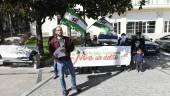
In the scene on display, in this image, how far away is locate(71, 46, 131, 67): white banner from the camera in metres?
13.0

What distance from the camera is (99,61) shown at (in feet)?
43.4

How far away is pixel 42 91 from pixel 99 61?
3564 mm

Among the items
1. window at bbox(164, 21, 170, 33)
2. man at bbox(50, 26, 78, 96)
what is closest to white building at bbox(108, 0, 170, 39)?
window at bbox(164, 21, 170, 33)

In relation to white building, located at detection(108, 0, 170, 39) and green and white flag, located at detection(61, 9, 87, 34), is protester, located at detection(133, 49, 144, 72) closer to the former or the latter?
green and white flag, located at detection(61, 9, 87, 34)

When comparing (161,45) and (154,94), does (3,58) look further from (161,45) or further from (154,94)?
(161,45)

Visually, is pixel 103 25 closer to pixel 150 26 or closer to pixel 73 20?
pixel 73 20

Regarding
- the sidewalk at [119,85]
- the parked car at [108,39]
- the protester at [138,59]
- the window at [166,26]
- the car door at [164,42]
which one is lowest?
the sidewalk at [119,85]

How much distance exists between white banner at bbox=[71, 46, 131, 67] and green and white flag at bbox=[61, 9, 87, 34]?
0.89 meters

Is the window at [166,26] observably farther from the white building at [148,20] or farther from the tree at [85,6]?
the tree at [85,6]

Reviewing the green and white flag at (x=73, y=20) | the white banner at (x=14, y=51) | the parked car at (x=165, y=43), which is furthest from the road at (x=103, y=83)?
the parked car at (x=165, y=43)

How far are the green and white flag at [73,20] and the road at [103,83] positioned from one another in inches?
79.3

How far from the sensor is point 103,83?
11.5m

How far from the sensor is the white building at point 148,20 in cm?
3880

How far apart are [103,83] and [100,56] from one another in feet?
6.43
